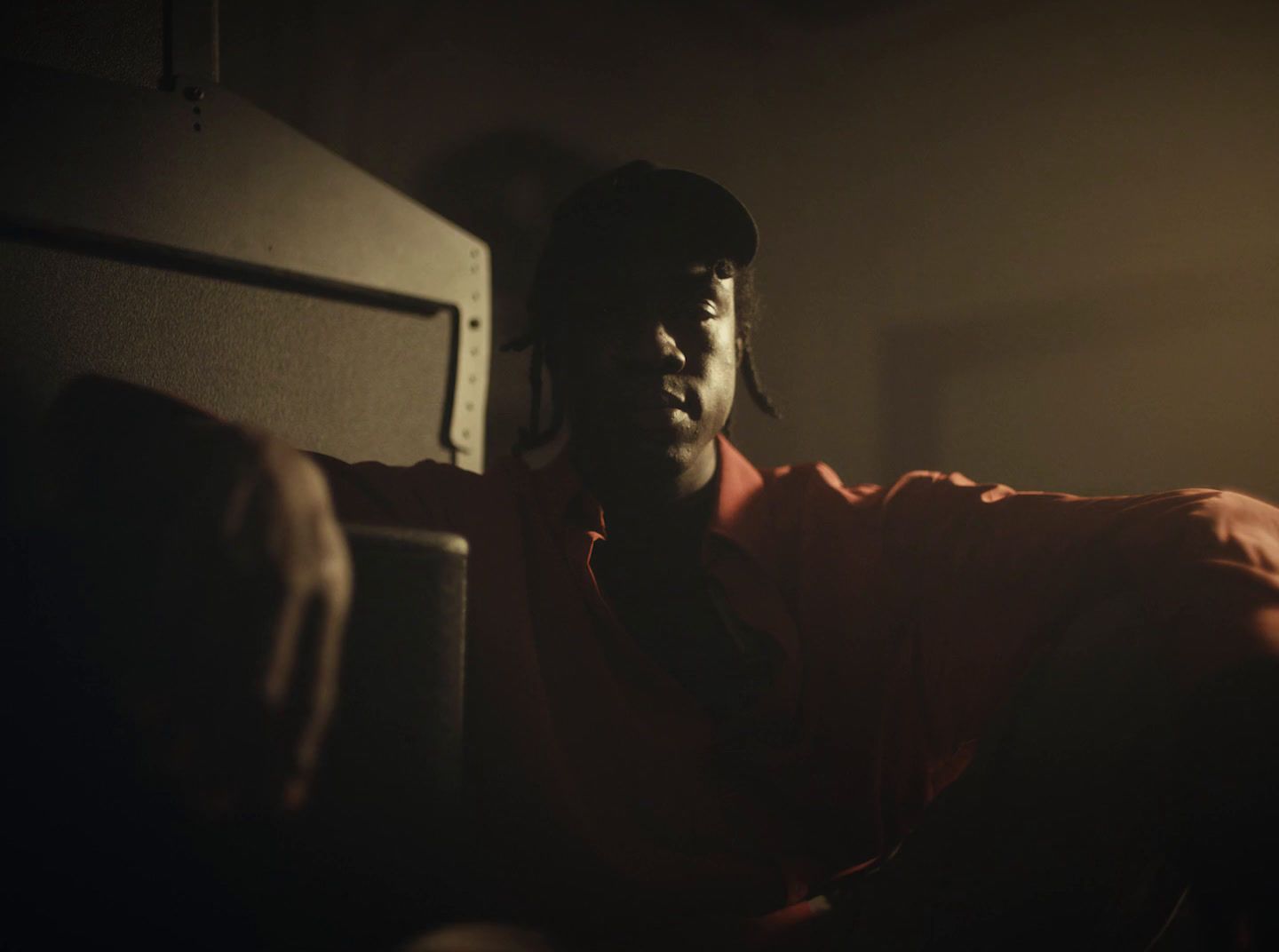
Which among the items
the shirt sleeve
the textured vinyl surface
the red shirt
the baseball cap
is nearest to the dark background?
the textured vinyl surface

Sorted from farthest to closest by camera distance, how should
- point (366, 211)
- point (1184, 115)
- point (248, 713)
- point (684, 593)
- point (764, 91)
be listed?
point (764, 91), point (1184, 115), point (366, 211), point (684, 593), point (248, 713)

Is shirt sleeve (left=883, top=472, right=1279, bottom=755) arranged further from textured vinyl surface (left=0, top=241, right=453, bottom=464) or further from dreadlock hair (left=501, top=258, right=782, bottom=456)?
textured vinyl surface (left=0, top=241, right=453, bottom=464)

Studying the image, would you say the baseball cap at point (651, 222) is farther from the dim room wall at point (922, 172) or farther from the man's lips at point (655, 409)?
the dim room wall at point (922, 172)

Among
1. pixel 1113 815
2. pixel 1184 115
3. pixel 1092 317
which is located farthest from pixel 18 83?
pixel 1184 115

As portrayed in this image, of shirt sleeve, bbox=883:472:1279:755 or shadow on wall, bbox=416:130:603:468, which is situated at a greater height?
shadow on wall, bbox=416:130:603:468

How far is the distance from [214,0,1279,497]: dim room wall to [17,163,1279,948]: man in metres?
0.71

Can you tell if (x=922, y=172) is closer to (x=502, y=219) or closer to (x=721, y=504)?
(x=502, y=219)

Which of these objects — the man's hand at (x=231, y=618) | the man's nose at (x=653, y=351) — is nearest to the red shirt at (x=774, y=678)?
the man's nose at (x=653, y=351)

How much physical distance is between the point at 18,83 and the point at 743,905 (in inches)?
44.9

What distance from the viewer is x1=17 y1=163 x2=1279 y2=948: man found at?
646 mm

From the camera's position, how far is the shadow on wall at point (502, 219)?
1.69 m

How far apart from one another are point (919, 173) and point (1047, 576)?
1472 mm

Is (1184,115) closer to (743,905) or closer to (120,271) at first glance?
(743,905)

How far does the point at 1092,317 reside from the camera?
1.83 m
